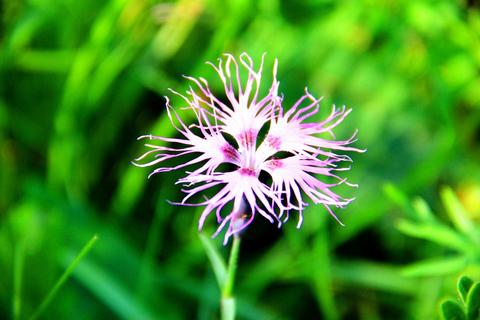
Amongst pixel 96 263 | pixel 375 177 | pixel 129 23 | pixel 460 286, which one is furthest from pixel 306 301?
pixel 129 23

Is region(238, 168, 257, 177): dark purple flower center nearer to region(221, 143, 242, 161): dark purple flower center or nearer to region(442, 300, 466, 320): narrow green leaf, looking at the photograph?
region(221, 143, 242, 161): dark purple flower center

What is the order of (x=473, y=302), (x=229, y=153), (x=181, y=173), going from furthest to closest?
(x=181, y=173), (x=229, y=153), (x=473, y=302)

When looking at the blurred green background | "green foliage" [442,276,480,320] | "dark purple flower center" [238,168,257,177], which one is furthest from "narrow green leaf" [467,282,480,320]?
the blurred green background

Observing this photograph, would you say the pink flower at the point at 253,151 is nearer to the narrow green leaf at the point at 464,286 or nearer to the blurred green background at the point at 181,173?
the narrow green leaf at the point at 464,286

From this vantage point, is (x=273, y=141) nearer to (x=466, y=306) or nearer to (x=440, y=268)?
(x=466, y=306)

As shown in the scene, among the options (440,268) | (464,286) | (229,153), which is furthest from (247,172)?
(440,268)
